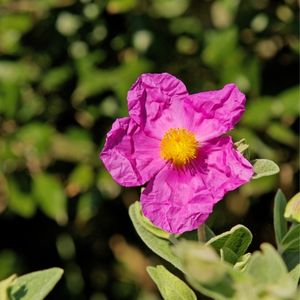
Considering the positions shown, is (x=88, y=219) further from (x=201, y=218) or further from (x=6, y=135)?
(x=201, y=218)

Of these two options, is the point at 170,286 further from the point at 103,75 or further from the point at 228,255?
the point at 103,75

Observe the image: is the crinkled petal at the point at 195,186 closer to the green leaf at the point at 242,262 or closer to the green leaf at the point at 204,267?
the green leaf at the point at 242,262

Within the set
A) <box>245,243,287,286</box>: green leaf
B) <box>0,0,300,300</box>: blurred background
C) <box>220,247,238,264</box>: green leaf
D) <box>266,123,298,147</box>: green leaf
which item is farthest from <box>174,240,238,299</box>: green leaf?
<box>266,123,298,147</box>: green leaf

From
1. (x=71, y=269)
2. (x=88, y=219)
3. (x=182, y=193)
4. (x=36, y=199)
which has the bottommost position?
(x=71, y=269)

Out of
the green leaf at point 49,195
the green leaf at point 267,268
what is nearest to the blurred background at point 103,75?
the green leaf at point 49,195

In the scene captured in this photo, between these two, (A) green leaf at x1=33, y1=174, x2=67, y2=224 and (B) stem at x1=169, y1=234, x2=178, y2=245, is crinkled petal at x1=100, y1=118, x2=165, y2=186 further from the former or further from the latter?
(A) green leaf at x1=33, y1=174, x2=67, y2=224

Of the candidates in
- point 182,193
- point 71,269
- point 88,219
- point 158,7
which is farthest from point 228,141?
point 71,269
